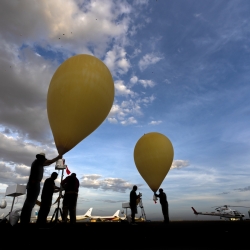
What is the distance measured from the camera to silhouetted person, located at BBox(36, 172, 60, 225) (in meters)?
5.89

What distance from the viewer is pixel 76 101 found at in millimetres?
5824

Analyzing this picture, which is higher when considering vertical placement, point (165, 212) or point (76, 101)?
point (76, 101)

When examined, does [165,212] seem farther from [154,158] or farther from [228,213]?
[228,213]

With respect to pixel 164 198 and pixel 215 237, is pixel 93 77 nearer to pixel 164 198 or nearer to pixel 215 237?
pixel 215 237

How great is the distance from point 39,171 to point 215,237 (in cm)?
488

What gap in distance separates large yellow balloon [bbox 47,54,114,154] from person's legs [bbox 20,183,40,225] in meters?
1.18

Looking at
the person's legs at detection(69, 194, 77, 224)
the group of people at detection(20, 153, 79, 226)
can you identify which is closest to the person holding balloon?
the person's legs at detection(69, 194, 77, 224)

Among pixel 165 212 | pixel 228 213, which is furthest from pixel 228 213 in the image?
pixel 165 212

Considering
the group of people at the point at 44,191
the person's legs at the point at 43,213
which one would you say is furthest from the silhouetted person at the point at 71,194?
the person's legs at the point at 43,213

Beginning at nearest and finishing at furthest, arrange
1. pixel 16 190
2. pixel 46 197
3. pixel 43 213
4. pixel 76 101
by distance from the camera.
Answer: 1. pixel 76 101
2. pixel 43 213
3. pixel 46 197
4. pixel 16 190

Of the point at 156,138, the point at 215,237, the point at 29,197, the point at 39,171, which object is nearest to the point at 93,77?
the point at 39,171

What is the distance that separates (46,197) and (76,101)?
305 centimetres

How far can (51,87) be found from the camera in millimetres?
6531

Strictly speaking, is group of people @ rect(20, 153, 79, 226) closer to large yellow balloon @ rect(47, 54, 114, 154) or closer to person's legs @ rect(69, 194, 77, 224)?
person's legs @ rect(69, 194, 77, 224)
